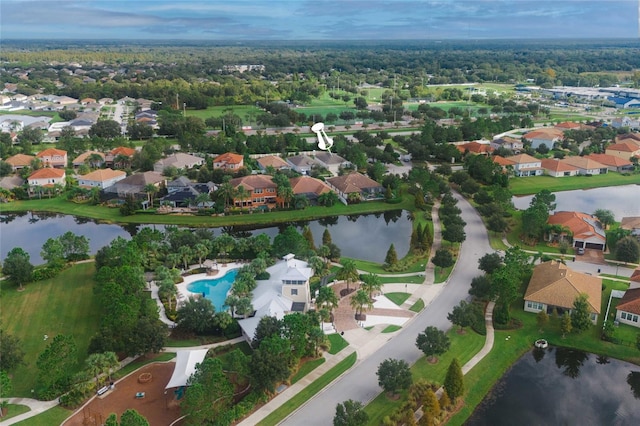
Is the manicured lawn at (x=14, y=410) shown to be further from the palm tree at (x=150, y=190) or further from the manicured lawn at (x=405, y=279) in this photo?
the palm tree at (x=150, y=190)

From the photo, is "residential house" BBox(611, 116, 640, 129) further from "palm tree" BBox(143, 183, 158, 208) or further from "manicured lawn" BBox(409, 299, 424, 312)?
"palm tree" BBox(143, 183, 158, 208)

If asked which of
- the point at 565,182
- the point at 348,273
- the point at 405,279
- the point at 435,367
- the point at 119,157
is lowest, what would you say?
the point at 435,367

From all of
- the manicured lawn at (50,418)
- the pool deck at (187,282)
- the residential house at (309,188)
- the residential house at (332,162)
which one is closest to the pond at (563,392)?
the manicured lawn at (50,418)

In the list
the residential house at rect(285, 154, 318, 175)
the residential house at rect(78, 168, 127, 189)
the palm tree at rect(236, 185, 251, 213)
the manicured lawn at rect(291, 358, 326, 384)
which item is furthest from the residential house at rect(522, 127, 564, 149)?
the manicured lawn at rect(291, 358, 326, 384)

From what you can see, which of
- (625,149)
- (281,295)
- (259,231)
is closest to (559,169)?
(625,149)

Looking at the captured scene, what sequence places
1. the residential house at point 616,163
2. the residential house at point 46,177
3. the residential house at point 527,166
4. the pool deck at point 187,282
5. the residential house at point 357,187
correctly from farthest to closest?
the residential house at point 616,163
the residential house at point 527,166
the residential house at point 46,177
the residential house at point 357,187
the pool deck at point 187,282

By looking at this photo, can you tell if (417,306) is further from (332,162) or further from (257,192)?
(332,162)

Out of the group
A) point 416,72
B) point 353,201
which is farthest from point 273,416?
point 416,72
